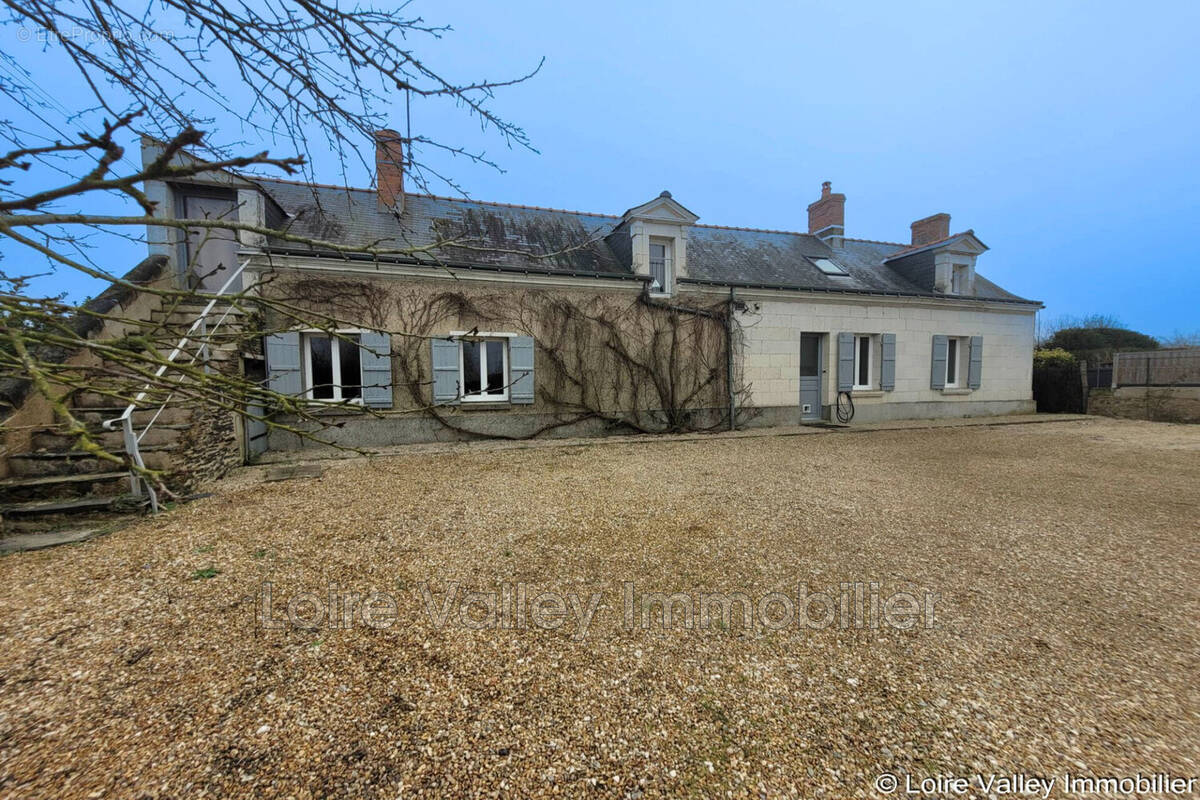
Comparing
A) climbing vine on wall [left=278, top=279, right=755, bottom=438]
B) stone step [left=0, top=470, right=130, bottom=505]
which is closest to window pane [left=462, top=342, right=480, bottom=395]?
climbing vine on wall [left=278, top=279, right=755, bottom=438]

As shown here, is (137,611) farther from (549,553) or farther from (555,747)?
(555,747)

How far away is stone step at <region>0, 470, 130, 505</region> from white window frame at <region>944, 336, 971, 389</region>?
49.4 feet

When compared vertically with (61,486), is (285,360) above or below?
above

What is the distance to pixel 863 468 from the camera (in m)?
5.97

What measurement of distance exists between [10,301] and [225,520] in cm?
313

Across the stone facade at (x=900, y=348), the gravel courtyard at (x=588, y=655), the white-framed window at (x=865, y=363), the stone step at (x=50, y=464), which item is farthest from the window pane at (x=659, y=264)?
the stone step at (x=50, y=464)

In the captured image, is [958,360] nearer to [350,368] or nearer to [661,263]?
[661,263]

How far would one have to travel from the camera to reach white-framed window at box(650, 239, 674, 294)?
380 inches

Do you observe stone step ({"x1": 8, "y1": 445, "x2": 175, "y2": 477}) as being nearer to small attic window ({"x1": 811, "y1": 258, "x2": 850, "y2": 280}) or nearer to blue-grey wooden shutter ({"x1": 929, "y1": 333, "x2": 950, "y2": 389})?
small attic window ({"x1": 811, "y1": 258, "x2": 850, "y2": 280})

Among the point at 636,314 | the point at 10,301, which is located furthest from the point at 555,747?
the point at 636,314

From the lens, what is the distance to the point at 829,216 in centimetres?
1322

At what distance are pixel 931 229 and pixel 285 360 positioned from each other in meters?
16.1

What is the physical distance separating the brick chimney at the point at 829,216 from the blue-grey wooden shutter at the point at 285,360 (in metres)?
13.1

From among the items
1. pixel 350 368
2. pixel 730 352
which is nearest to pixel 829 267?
pixel 730 352
